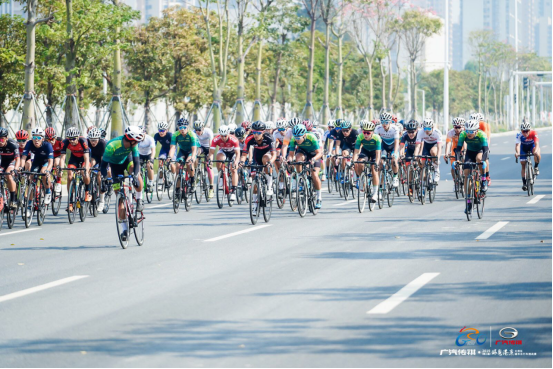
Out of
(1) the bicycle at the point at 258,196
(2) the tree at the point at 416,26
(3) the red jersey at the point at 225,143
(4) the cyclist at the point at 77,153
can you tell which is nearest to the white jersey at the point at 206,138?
(3) the red jersey at the point at 225,143

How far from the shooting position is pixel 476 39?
10606cm

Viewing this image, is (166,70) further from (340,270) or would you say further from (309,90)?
(340,270)

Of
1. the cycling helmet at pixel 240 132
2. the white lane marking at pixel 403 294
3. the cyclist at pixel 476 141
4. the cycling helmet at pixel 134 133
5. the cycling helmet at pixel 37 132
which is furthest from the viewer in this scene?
the cycling helmet at pixel 240 132

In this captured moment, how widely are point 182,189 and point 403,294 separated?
10.7m

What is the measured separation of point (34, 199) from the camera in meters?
17.1

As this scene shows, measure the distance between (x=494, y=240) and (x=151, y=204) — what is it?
1001cm

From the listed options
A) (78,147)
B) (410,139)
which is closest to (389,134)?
(410,139)

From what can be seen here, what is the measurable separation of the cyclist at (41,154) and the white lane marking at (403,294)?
917 cm

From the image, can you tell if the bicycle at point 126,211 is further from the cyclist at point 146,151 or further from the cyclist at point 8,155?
the cyclist at point 146,151

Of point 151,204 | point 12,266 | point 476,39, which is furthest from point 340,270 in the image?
point 476,39

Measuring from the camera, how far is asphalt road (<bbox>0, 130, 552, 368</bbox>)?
7.13 metres

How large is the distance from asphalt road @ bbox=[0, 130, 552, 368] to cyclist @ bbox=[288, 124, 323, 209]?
172 centimetres

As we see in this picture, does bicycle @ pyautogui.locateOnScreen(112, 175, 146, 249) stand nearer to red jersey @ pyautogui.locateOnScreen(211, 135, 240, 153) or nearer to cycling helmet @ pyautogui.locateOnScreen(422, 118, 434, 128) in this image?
red jersey @ pyautogui.locateOnScreen(211, 135, 240, 153)

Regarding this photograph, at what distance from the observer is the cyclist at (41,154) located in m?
17.3
